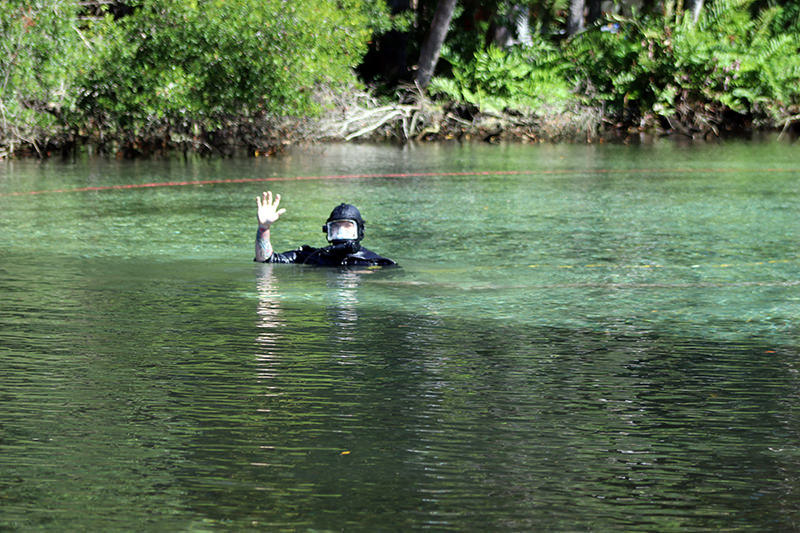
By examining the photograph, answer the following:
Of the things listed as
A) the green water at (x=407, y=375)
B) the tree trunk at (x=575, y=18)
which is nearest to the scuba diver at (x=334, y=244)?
the green water at (x=407, y=375)

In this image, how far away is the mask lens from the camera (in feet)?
39.3

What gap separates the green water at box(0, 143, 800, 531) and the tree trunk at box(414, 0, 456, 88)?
18.6 m

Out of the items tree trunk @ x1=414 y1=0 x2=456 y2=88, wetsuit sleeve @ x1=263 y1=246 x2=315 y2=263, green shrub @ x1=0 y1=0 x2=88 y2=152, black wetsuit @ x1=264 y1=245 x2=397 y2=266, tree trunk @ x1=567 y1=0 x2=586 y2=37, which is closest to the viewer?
black wetsuit @ x1=264 y1=245 x2=397 y2=266

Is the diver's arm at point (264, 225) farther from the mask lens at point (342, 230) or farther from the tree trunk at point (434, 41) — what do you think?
the tree trunk at point (434, 41)

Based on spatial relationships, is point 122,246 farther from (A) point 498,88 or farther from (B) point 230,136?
(A) point 498,88

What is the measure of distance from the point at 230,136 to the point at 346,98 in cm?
449

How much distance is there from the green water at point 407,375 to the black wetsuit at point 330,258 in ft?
0.43

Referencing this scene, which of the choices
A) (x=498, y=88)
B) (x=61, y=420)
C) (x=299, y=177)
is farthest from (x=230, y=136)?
(x=61, y=420)

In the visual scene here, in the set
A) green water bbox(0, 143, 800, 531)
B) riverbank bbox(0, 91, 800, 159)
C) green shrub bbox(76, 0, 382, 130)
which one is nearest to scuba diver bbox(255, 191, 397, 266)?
green water bbox(0, 143, 800, 531)

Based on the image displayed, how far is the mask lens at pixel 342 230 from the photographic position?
1199cm

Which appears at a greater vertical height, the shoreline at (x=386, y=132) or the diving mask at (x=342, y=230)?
the shoreline at (x=386, y=132)

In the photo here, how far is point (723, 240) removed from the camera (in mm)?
14508

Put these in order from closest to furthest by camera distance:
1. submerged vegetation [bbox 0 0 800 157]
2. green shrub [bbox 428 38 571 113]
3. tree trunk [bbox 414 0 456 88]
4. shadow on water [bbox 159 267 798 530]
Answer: shadow on water [bbox 159 267 798 530]
submerged vegetation [bbox 0 0 800 157]
tree trunk [bbox 414 0 456 88]
green shrub [bbox 428 38 571 113]

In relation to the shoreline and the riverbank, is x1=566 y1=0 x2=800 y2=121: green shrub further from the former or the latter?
the shoreline
